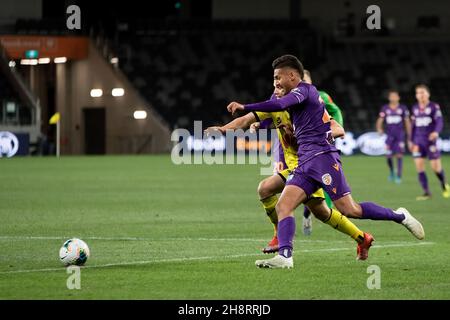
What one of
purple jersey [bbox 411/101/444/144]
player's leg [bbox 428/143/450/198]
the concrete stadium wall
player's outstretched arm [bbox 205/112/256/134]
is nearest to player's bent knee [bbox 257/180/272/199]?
player's outstretched arm [bbox 205/112/256/134]

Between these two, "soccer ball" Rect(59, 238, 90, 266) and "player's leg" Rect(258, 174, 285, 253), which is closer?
"soccer ball" Rect(59, 238, 90, 266)

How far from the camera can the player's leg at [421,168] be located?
23.0 meters

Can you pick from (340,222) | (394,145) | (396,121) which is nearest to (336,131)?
(340,222)

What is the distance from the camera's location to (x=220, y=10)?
5784cm

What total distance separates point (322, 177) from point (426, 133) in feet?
44.9

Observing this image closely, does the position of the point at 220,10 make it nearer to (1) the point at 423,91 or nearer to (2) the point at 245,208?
(1) the point at 423,91

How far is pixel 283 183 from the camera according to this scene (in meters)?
12.6

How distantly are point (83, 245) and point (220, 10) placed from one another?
47560mm

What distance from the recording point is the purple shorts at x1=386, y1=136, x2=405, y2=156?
101 ft

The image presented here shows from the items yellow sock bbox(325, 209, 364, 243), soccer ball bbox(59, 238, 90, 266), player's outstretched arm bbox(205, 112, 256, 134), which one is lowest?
soccer ball bbox(59, 238, 90, 266)

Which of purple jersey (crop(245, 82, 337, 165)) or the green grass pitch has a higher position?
purple jersey (crop(245, 82, 337, 165))

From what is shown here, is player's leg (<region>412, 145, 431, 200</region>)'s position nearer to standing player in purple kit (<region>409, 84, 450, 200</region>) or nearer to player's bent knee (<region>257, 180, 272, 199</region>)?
standing player in purple kit (<region>409, 84, 450, 200</region>)

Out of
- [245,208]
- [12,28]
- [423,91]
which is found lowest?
[245,208]
